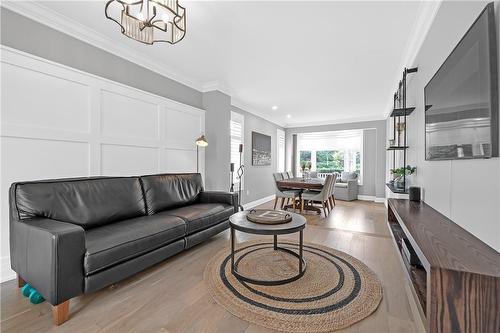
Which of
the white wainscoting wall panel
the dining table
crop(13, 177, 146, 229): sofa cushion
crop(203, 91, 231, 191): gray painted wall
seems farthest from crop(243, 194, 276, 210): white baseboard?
crop(13, 177, 146, 229): sofa cushion

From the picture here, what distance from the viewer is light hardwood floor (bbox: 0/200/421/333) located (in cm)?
147

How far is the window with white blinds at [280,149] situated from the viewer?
7.19 meters

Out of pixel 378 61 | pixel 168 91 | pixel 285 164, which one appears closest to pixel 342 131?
pixel 285 164

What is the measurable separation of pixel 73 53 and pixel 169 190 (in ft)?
6.26

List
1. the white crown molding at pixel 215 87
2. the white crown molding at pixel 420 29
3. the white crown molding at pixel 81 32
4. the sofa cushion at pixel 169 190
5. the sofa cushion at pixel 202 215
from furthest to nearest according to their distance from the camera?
the white crown molding at pixel 215 87, the sofa cushion at pixel 169 190, the sofa cushion at pixel 202 215, the white crown molding at pixel 81 32, the white crown molding at pixel 420 29

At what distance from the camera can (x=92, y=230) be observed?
2039 mm

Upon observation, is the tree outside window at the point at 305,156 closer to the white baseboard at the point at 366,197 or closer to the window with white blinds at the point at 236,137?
the white baseboard at the point at 366,197

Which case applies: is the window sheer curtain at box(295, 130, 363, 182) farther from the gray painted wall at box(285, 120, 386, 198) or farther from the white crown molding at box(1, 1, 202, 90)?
the white crown molding at box(1, 1, 202, 90)

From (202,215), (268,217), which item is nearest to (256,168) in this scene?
(202,215)

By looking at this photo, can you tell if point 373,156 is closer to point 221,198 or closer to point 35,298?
point 221,198

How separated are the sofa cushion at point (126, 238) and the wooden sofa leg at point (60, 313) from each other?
21 centimetres

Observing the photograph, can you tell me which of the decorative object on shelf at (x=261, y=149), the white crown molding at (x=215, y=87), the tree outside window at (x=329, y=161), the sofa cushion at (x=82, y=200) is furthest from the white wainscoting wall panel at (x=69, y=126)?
the tree outside window at (x=329, y=161)

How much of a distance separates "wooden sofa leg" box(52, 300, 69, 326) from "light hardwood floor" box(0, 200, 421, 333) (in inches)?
1.5

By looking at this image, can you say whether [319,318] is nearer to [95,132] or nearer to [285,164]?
[95,132]
